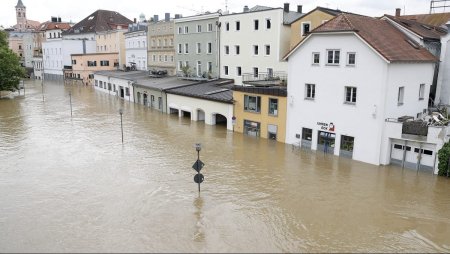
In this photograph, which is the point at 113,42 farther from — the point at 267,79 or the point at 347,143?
the point at 347,143

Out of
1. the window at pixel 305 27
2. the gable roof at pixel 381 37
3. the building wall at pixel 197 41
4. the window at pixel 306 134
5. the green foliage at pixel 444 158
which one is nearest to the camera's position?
the green foliage at pixel 444 158

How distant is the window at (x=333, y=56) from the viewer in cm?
2525

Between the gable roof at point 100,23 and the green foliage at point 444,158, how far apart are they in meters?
75.5

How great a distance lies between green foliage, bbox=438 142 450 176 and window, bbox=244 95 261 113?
1378cm

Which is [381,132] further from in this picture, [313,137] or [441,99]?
[441,99]

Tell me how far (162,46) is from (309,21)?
28521 mm

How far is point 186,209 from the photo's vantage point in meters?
17.7

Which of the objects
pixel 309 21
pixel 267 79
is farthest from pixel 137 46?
pixel 309 21

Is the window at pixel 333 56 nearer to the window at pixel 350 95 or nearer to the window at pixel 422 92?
the window at pixel 350 95

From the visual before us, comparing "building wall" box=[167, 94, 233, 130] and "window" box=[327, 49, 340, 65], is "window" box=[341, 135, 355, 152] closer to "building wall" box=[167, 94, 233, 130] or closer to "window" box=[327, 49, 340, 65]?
"window" box=[327, 49, 340, 65]

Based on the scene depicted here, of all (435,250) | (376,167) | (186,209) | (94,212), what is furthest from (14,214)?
(376,167)

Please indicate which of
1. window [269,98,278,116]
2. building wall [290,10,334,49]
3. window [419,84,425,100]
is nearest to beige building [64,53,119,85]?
building wall [290,10,334,49]

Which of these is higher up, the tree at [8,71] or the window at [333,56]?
the window at [333,56]

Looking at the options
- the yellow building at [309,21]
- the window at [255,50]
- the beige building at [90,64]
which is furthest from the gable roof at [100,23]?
the yellow building at [309,21]
